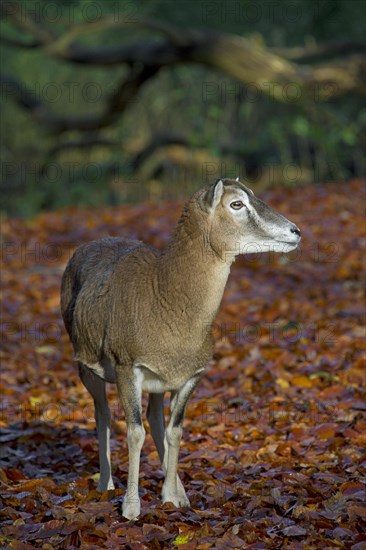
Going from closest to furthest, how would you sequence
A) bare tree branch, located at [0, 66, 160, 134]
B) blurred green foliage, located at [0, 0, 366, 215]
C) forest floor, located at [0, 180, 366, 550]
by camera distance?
forest floor, located at [0, 180, 366, 550] < bare tree branch, located at [0, 66, 160, 134] < blurred green foliage, located at [0, 0, 366, 215]

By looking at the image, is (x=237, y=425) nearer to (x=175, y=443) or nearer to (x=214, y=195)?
(x=175, y=443)

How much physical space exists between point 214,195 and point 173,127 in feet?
51.4

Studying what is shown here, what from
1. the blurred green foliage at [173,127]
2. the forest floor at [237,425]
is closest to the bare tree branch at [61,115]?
the blurred green foliage at [173,127]

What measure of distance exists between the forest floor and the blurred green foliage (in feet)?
17.9

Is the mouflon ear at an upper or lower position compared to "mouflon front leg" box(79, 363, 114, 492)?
upper

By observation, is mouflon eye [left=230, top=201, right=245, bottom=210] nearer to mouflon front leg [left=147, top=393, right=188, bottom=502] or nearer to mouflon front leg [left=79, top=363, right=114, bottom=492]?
mouflon front leg [left=147, top=393, right=188, bottom=502]

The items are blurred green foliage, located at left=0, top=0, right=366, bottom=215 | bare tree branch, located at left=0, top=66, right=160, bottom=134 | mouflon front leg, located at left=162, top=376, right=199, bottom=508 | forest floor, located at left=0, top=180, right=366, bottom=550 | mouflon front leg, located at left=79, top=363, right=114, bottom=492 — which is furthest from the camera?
blurred green foliage, located at left=0, top=0, right=366, bottom=215

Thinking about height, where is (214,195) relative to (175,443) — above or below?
above

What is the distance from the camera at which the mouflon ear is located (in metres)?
5.57

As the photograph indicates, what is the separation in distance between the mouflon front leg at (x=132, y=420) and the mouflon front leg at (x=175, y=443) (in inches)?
8.8

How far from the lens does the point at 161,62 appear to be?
1698 centimetres

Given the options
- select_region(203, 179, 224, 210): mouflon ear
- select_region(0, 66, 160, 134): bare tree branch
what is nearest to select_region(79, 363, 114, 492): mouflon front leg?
select_region(203, 179, 224, 210): mouflon ear

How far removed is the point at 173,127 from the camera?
20984mm

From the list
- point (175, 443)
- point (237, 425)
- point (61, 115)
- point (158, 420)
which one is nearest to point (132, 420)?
point (175, 443)
